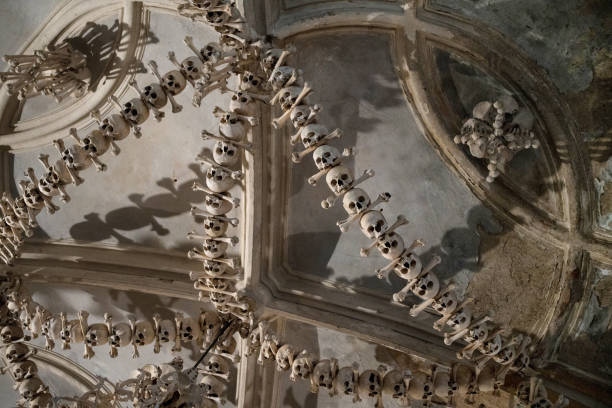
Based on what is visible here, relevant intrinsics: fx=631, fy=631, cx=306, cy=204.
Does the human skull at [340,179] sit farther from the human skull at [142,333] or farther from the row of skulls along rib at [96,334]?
the human skull at [142,333]

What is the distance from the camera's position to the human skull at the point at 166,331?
4.65 m

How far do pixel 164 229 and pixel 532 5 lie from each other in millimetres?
3477

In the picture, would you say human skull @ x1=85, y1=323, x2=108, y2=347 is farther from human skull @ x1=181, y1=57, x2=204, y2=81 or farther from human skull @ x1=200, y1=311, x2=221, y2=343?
human skull @ x1=181, y1=57, x2=204, y2=81

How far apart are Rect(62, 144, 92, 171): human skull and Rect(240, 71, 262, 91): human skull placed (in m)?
1.12

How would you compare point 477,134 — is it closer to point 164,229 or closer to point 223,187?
point 223,187

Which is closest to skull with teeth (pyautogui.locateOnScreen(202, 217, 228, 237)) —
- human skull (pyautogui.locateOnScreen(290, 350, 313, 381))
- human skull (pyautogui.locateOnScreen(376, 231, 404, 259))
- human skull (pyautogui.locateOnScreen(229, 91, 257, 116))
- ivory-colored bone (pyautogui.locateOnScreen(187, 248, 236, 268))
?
ivory-colored bone (pyautogui.locateOnScreen(187, 248, 236, 268))

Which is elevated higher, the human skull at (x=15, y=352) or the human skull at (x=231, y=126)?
the human skull at (x=231, y=126)

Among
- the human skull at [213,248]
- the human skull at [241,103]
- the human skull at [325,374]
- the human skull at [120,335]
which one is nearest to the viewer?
the human skull at [241,103]

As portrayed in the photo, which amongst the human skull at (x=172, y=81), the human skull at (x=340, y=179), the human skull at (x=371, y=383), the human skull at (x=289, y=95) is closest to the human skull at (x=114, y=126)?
the human skull at (x=172, y=81)

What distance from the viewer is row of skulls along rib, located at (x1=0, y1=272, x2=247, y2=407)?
15.0 feet

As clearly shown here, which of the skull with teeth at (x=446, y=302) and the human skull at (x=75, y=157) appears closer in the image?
the skull with teeth at (x=446, y=302)

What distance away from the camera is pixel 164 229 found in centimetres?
562

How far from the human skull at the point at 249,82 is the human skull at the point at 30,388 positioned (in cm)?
288

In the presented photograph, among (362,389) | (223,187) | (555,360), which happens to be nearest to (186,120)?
(223,187)
